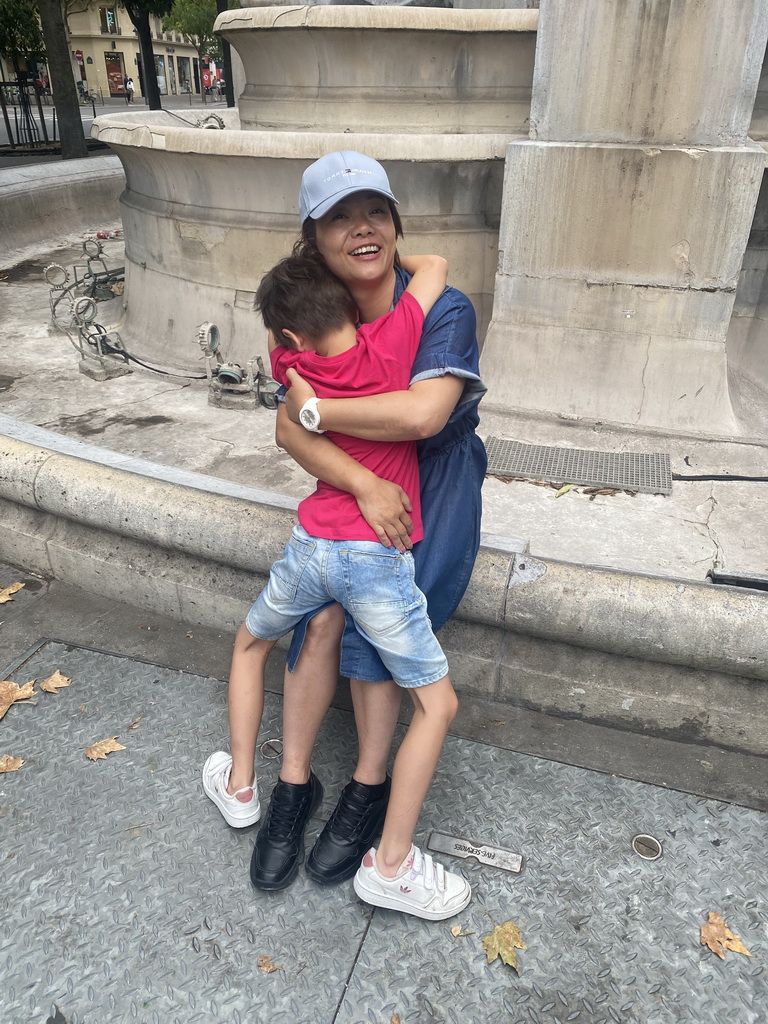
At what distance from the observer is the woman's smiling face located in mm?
2111

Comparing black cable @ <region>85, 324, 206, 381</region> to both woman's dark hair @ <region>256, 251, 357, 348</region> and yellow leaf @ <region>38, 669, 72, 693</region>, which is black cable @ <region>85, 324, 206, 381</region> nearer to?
yellow leaf @ <region>38, 669, 72, 693</region>

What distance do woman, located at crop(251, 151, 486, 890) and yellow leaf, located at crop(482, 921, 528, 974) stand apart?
1.40 ft

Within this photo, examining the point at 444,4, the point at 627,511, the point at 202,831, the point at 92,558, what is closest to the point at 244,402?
the point at 92,558

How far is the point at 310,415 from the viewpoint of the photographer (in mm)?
2135

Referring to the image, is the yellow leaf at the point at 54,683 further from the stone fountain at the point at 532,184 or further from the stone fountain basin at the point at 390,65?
the stone fountain basin at the point at 390,65

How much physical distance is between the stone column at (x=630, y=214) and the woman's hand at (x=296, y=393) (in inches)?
128

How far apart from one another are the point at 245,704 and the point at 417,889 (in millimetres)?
739

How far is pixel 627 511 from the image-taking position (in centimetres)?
410

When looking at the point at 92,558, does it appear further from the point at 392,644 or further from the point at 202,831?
the point at 392,644

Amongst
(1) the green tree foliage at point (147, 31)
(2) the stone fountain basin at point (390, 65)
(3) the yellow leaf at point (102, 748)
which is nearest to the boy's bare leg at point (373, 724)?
(3) the yellow leaf at point (102, 748)

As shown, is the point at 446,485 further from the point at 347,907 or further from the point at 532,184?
the point at 532,184

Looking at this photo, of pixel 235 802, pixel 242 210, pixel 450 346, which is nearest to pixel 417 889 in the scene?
pixel 235 802

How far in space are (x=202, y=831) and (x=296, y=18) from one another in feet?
19.7

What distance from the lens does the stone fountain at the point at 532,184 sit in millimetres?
4410
